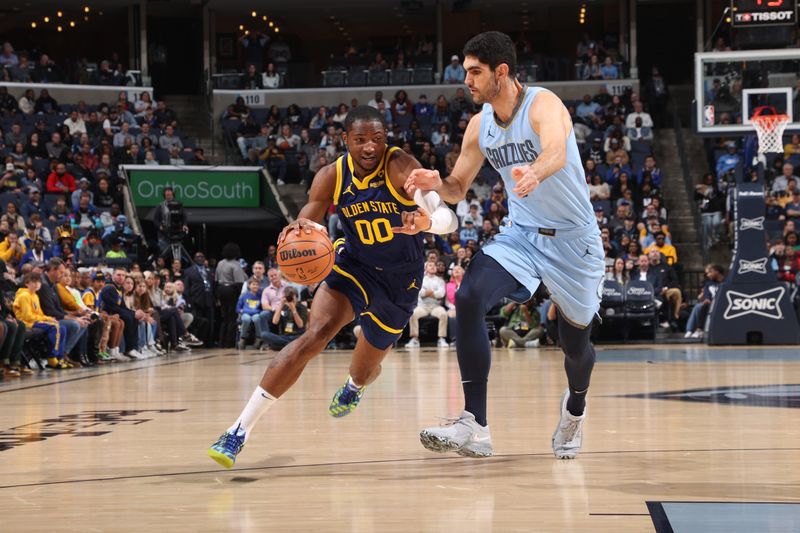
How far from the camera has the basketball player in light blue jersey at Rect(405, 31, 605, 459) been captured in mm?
5098

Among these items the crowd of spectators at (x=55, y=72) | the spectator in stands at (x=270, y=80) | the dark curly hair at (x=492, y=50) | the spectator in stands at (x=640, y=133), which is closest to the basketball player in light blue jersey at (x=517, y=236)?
the dark curly hair at (x=492, y=50)

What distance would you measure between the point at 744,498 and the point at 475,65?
2227 mm

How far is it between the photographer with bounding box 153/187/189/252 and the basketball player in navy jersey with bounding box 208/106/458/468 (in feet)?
44.8

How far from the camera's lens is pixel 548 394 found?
884 cm

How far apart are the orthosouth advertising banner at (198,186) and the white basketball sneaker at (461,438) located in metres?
18.0

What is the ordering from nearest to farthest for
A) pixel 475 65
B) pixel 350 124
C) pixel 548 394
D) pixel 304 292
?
pixel 475 65 → pixel 350 124 → pixel 548 394 → pixel 304 292

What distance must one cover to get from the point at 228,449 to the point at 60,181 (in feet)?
57.1

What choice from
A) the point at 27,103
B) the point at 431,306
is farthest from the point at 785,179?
the point at 27,103

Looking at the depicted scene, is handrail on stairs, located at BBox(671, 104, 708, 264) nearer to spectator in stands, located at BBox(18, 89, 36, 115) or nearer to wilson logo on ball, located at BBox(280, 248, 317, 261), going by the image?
spectator in stands, located at BBox(18, 89, 36, 115)

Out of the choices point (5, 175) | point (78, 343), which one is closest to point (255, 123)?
point (5, 175)

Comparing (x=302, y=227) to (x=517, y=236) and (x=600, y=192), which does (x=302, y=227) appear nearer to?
(x=517, y=236)

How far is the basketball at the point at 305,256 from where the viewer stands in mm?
5289

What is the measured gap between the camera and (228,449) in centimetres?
499

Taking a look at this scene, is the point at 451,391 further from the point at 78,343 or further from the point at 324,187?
the point at 78,343
